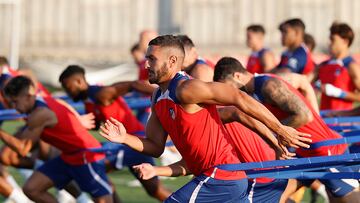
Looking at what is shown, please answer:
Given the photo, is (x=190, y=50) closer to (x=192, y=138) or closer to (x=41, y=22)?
(x=192, y=138)

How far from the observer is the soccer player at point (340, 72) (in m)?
14.1

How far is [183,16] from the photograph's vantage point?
121ft

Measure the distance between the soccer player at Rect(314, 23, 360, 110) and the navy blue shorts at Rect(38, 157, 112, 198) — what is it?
344 cm

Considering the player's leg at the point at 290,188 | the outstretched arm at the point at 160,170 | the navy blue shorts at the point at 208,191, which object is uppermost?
the outstretched arm at the point at 160,170

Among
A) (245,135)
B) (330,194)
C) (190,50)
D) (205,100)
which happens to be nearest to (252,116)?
(205,100)

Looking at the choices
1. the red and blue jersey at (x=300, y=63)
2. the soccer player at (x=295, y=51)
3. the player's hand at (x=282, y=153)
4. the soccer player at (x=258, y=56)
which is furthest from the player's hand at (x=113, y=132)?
the soccer player at (x=258, y=56)

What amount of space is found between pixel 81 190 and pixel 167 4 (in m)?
25.7

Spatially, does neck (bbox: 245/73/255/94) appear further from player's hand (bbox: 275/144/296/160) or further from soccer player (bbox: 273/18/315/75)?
soccer player (bbox: 273/18/315/75)

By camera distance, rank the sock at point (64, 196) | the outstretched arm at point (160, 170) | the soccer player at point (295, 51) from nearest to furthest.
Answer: the outstretched arm at point (160, 170)
the sock at point (64, 196)
the soccer player at point (295, 51)

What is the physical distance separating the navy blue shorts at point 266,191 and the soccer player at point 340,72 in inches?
179

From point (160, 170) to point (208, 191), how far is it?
0.37 meters

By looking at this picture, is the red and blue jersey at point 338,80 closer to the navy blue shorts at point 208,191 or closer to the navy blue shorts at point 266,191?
the navy blue shorts at point 266,191

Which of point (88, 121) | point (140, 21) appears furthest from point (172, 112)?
point (140, 21)

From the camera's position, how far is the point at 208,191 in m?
8.47
